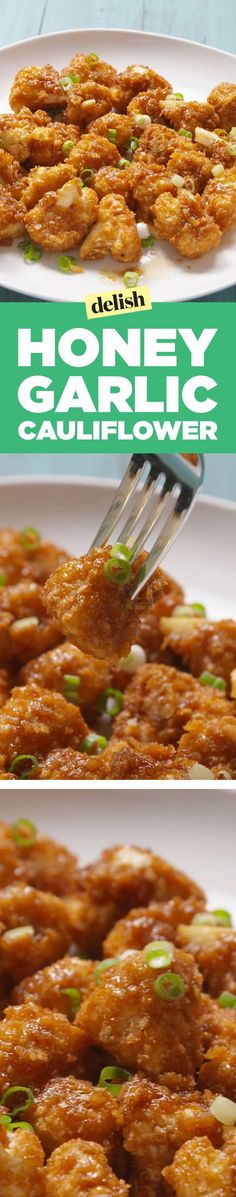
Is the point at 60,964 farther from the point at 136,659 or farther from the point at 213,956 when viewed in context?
the point at 136,659

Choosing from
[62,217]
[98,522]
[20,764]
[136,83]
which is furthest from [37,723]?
[136,83]

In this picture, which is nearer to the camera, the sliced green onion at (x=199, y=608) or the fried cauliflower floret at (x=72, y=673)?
the fried cauliflower floret at (x=72, y=673)

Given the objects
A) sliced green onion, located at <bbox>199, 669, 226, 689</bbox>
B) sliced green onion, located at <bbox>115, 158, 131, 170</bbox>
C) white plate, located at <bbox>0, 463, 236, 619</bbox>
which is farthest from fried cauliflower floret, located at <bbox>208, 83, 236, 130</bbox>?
sliced green onion, located at <bbox>199, 669, 226, 689</bbox>

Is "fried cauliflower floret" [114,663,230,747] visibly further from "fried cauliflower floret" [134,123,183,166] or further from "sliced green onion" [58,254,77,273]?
"fried cauliflower floret" [134,123,183,166]

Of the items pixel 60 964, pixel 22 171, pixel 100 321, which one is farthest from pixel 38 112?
pixel 60 964

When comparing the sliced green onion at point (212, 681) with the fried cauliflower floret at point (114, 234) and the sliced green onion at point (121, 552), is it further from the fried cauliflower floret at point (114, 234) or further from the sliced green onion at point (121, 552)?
the fried cauliflower floret at point (114, 234)

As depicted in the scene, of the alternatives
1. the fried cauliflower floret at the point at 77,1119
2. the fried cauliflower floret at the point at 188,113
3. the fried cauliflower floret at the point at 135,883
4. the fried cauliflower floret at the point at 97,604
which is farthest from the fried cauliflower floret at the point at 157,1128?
the fried cauliflower floret at the point at 188,113

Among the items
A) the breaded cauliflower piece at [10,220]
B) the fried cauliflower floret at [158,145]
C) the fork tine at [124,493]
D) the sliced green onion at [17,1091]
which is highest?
the fried cauliflower floret at [158,145]
